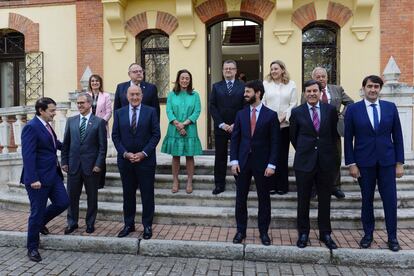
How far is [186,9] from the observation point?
995cm

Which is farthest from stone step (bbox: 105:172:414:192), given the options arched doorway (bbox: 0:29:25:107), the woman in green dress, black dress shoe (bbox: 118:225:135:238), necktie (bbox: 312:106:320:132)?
arched doorway (bbox: 0:29:25:107)

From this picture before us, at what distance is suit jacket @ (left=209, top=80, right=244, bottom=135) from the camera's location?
6227 mm

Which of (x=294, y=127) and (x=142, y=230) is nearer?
(x=294, y=127)

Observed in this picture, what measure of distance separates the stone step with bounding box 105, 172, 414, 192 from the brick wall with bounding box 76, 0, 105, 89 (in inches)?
170

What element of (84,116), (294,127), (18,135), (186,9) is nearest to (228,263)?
(294,127)

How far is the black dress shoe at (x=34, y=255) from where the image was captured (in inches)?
200

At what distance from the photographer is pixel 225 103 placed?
6270 mm

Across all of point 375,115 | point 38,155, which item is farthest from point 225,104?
point 38,155

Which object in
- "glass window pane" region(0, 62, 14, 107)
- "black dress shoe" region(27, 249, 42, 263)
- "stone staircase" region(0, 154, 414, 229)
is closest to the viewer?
"black dress shoe" region(27, 249, 42, 263)

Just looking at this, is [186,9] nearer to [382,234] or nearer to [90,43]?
[90,43]

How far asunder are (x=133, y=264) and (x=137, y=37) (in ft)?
23.2

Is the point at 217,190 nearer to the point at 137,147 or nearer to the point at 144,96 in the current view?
the point at 137,147

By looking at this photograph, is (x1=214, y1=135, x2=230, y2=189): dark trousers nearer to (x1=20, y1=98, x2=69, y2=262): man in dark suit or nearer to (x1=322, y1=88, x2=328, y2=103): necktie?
(x1=322, y1=88, x2=328, y2=103): necktie

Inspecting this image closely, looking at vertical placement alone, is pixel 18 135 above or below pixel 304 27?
below
